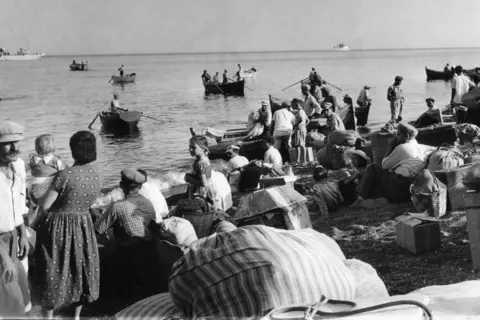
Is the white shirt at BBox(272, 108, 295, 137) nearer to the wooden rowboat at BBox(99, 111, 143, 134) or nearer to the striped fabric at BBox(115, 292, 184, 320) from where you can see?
the striped fabric at BBox(115, 292, 184, 320)

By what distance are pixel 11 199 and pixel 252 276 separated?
1.52 meters

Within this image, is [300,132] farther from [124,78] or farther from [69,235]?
[124,78]

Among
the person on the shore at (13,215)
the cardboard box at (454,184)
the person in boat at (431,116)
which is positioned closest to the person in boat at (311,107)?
the person in boat at (431,116)

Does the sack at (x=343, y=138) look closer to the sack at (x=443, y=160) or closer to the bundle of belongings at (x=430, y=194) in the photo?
the sack at (x=443, y=160)

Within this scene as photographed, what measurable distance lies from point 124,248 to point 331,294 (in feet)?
6.59

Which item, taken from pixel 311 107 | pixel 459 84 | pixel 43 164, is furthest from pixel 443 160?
pixel 459 84

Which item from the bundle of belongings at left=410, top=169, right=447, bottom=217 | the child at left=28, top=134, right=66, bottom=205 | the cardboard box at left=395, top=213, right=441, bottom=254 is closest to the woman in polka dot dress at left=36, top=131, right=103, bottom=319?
the child at left=28, top=134, right=66, bottom=205

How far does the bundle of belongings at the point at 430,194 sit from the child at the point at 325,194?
3.37 feet

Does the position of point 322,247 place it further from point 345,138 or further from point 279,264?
point 345,138

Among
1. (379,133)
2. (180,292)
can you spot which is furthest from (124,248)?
(379,133)

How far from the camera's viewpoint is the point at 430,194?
4641 mm

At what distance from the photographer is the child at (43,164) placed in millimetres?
4441

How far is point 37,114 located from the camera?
104ft

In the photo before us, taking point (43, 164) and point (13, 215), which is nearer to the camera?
point (13, 215)
